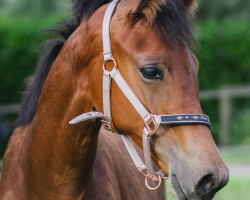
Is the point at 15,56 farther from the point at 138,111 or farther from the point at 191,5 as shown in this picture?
the point at 138,111

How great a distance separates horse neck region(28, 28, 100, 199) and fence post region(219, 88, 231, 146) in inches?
412

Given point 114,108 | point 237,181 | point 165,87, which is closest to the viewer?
point 165,87

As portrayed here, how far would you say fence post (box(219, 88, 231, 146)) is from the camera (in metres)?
12.9

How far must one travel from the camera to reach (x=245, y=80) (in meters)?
14.7

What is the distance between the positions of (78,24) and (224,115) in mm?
10492

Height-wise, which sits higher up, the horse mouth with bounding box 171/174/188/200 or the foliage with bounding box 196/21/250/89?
the horse mouth with bounding box 171/174/188/200

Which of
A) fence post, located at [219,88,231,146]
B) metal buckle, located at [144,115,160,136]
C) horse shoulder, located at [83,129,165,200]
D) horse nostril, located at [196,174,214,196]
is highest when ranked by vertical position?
metal buckle, located at [144,115,160,136]

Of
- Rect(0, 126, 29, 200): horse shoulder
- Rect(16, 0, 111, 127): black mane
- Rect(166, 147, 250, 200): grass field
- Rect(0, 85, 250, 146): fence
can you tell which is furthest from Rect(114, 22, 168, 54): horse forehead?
Rect(0, 85, 250, 146): fence

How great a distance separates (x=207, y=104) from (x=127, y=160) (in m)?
10.0

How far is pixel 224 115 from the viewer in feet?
42.8

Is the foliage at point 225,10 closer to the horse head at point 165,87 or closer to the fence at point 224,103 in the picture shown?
the fence at point 224,103

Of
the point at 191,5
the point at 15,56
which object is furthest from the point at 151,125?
the point at 15,56

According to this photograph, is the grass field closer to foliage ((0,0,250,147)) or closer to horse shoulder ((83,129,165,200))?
foliage ((0,0,250,147))

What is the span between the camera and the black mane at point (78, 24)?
2484mm
